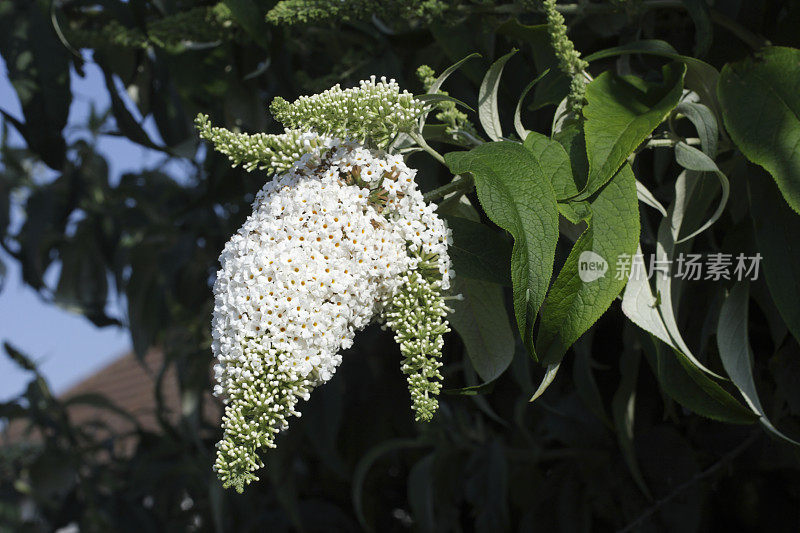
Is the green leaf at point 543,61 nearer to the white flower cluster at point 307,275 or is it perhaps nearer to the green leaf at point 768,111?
the green leaf at point 768,111

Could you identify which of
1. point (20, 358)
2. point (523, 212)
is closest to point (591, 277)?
point (523, 212)

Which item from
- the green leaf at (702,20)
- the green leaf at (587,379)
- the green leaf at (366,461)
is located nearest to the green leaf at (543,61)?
the green leaf at (702,20)

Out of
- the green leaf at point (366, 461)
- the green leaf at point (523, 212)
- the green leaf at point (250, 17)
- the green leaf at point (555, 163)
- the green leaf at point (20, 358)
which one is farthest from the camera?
the green leaf at point (20, 358)

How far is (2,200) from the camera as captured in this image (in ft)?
10.3

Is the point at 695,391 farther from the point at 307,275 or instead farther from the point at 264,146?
the point at 264,146

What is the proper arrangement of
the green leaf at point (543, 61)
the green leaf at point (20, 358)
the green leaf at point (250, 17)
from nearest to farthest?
1. the green leaf at point (543, 61)
2. the green leaf at point (250, 17)
3. the green leaf at point (20, 358)

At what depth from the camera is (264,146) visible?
1.08m

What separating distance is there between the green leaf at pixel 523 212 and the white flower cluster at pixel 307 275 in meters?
0.10

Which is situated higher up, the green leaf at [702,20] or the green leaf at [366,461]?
the green leaf at [702,20]

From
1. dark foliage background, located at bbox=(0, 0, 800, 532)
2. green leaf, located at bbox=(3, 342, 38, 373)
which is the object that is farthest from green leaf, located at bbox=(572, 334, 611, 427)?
green leaf, located at bbox=(3, 342, 38, 373)

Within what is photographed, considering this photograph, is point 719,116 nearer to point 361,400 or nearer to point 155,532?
point 361,400

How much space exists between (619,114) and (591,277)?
11.7 inches

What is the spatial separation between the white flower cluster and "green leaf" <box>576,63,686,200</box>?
0.23 m

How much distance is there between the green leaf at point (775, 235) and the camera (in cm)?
123
